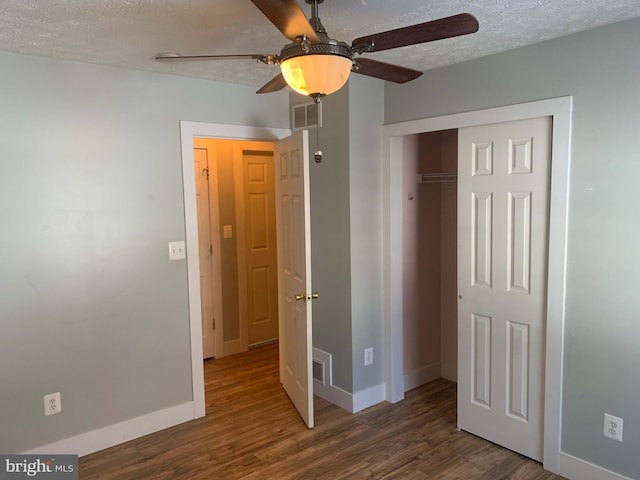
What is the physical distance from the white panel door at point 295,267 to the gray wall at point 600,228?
135cm

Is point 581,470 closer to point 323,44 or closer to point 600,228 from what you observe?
point 600,228

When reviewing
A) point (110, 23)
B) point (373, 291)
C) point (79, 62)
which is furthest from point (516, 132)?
point (79, 62)

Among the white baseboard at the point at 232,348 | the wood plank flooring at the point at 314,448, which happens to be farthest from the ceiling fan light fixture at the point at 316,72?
the white baseboard at the point at 232,348

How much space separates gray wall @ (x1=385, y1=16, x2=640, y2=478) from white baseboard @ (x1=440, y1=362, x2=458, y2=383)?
1356mm

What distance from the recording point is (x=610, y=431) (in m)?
2.43

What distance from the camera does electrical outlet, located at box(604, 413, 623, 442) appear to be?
2393 millimetres

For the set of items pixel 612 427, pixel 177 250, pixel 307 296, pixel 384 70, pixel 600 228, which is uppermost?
pixel 384 70

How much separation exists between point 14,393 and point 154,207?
1286 mm

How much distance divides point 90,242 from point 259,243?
2.15 meters

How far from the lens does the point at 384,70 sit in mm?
1960

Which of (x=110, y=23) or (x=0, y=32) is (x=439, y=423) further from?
(x=0, y=32)

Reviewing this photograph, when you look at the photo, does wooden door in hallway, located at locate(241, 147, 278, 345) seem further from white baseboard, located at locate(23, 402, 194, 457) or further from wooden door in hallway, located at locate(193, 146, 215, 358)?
white baseboard, located at locate(23, 402, 194, 457)

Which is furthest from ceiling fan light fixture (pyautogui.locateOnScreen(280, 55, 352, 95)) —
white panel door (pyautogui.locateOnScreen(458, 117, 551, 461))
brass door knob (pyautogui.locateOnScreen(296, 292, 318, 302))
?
brass door knob (pyautogui.locateOnScreen(296, 292, 318, 302))

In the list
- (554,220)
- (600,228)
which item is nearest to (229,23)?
(554,220)
